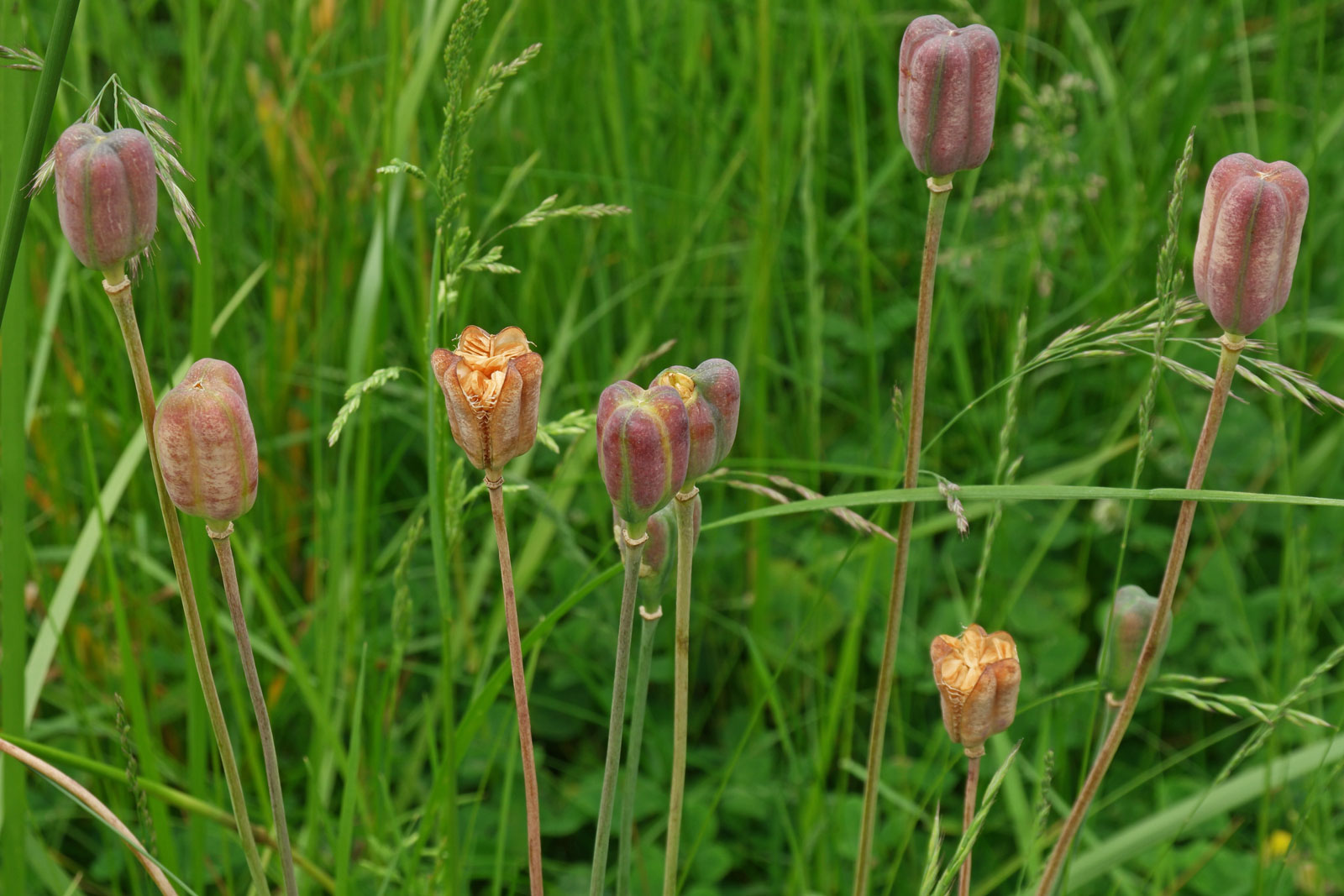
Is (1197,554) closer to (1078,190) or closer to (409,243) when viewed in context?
(1078,190)

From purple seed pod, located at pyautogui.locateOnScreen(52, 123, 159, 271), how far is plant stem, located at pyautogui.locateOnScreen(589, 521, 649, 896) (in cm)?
31

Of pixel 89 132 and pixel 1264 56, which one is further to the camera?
pixel 1264 56

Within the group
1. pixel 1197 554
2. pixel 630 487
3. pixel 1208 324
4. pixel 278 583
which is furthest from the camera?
pixel 1208 324

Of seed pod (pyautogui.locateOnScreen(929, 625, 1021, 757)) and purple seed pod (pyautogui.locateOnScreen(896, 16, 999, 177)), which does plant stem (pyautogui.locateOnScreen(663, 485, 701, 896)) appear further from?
purple seed pod (pyautogui.locateOnScreen(896, 16, 999, 177))

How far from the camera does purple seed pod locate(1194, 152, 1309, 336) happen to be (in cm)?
69

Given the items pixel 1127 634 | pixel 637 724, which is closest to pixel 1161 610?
pixel 1127 634

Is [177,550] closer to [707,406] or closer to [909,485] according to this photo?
[707,406]

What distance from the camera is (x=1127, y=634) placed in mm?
849

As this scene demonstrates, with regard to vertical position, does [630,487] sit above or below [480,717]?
above

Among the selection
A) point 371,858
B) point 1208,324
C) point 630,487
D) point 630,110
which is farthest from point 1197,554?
point 630,487

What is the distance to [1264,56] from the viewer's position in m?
2.87

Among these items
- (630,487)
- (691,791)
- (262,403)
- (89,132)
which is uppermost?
(89,132)

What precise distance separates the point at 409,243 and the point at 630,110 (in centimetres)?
54

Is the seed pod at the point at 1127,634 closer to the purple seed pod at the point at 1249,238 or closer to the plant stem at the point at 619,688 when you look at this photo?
the purple seed pod at the point at 1249,238
